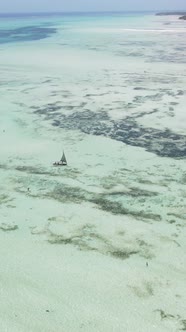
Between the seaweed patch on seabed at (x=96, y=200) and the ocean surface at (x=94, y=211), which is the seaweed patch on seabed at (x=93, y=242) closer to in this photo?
the ocean surface at (x=94, y=211)

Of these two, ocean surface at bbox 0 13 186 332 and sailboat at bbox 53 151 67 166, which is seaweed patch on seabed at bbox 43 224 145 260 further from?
sailboat at bbox 53 151 67 166

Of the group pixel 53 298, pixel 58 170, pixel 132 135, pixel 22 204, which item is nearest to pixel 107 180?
pixel 58 170

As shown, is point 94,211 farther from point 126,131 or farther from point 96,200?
point 126,131

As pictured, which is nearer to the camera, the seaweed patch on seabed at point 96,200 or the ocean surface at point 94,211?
the ocean surface at point 94,211

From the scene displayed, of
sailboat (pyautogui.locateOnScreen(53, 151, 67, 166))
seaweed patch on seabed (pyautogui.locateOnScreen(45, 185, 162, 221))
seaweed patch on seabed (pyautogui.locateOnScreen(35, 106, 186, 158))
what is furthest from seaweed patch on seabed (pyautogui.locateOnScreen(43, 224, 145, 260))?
seaweed patch on seabed (pyautogui.locateOnScreen(35, 106, 186, 158))

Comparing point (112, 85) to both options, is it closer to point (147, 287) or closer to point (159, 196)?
point (159, 196)

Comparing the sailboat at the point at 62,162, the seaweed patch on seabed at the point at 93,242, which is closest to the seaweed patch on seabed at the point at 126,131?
the sailboat at the point at 62,162
